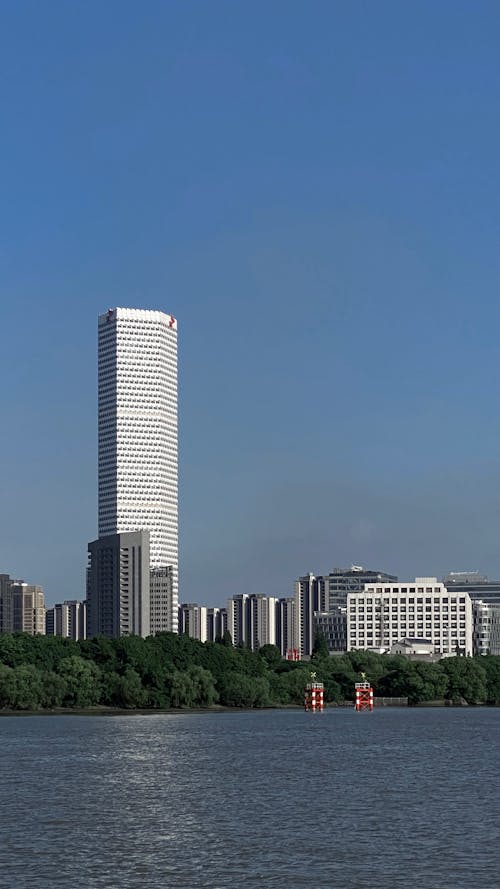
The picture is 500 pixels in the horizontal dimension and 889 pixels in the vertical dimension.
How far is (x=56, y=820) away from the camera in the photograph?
76.4m

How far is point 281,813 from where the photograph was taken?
80.4 m

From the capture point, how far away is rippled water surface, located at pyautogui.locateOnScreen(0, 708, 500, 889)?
59281 mm

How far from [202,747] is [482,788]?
147ft

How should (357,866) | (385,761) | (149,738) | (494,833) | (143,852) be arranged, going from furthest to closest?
1. (149,738)
2. (385,761)
3. (494,833)
4. (143,852)
5. (357,866)

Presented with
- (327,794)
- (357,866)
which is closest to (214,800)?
(327,794)

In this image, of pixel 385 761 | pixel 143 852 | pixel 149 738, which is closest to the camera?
pixel 143 852

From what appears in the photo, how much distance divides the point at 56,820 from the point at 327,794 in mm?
20228

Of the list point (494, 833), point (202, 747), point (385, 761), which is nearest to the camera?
point (494, 833)

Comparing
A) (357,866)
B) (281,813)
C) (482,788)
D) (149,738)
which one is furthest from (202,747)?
(357,866)

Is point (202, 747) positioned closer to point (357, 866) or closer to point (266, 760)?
point (266, 760)

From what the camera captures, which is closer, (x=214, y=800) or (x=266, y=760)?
(x=214, y=800)

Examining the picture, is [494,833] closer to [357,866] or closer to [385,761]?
[357,866]

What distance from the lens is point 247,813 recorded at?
263 ft

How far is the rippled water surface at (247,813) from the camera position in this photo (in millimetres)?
59281
